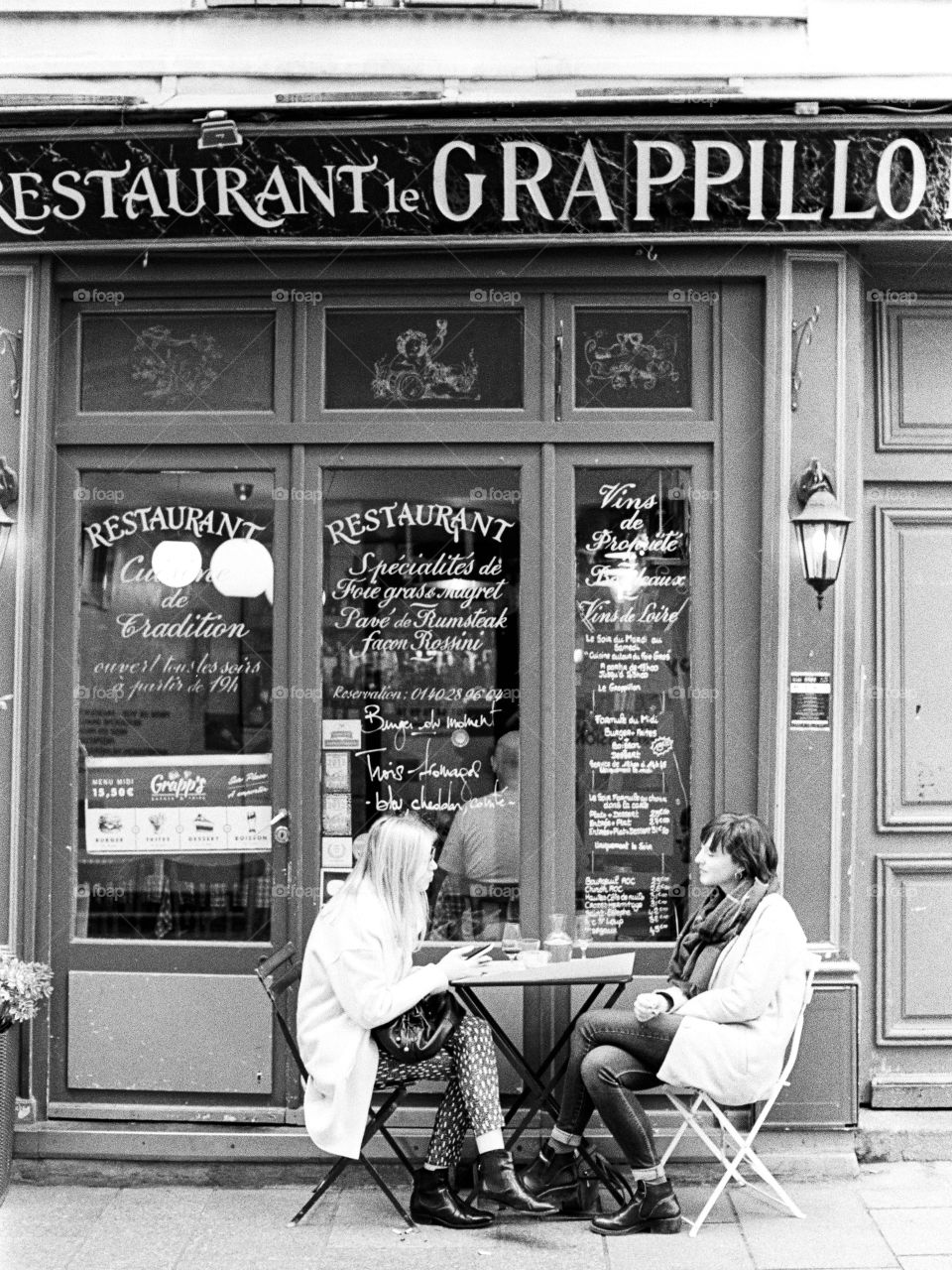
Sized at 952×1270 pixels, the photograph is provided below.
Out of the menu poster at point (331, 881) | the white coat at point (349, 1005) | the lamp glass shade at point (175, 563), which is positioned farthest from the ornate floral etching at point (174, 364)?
the white coat at point (349, 1005)

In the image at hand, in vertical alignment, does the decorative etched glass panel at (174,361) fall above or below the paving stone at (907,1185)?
above

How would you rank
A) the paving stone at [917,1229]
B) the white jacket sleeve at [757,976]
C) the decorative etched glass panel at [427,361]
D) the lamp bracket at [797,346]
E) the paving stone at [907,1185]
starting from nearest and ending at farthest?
the paving stone at [917,1229], the white jacket sleeve at [757,976], the paving stone at [907,1185], the lamp bracket at [797,346], the decorative etched glass panel at [427,361]

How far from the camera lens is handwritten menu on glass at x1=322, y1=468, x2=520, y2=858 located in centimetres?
612

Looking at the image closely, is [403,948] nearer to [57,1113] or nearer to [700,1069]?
[700,1069]

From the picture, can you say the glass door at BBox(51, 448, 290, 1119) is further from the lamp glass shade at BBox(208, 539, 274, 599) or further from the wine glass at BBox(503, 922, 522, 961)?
the wine glass at BBox(503, 922, 522, 961)

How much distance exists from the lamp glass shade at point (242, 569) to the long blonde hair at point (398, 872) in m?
1.40

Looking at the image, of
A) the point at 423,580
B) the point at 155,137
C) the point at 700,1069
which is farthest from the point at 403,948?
the point at 155,137

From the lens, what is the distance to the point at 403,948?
5258mm

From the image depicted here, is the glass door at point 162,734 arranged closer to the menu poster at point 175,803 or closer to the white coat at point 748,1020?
the menu poster at point 175,803

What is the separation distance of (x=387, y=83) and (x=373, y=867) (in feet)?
10.7

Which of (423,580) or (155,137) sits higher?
(155,137)

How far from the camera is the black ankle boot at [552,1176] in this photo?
5.35m

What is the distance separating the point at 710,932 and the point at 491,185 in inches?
121

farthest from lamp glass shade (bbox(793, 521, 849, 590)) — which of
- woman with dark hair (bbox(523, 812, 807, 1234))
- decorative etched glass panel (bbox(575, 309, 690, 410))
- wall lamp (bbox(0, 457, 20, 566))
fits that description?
wall lamp (bbox(0, 457, 20, 566))
